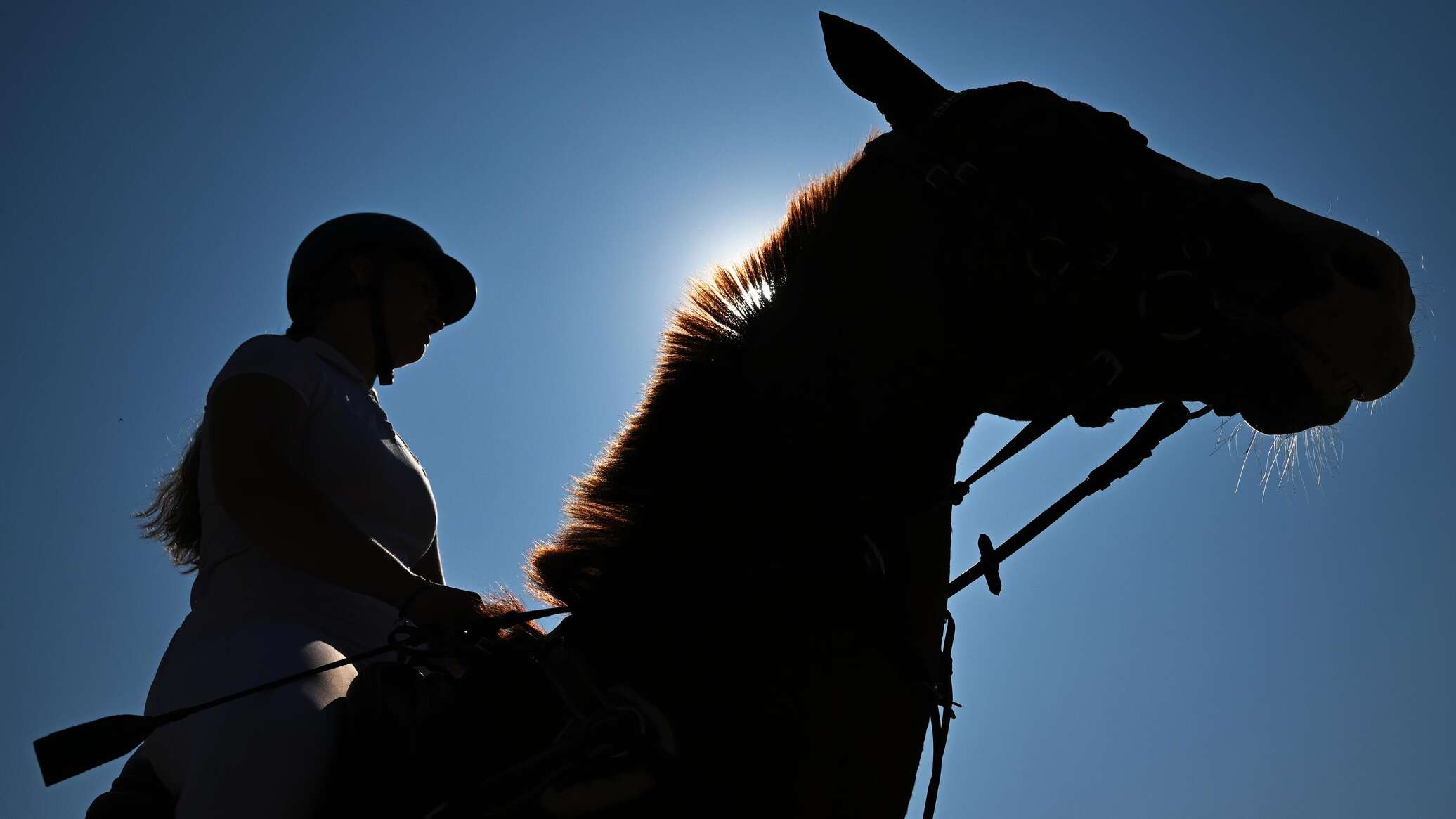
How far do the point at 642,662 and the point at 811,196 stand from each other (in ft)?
5.66

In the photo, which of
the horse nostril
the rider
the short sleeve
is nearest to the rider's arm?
the rider

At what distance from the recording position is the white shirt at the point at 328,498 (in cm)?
291

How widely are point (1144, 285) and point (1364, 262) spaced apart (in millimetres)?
605

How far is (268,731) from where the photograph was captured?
8.18 ft

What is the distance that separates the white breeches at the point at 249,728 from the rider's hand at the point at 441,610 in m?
0.25

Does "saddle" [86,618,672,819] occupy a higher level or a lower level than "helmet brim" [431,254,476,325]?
lower

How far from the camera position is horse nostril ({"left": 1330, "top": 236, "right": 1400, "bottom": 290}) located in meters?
2.92

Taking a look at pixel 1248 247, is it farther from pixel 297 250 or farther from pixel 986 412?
pixel 297 250

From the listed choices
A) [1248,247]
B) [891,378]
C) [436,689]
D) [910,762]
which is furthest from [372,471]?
[1248,247]

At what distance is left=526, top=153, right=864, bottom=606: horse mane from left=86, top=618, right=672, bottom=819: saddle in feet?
0.87

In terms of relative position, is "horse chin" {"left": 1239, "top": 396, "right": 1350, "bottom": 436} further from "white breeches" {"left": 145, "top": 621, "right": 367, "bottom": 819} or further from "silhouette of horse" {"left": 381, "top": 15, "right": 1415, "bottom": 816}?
"white breeches" {"left": 145, "top": 621, "right": 367, "bottom": 819}

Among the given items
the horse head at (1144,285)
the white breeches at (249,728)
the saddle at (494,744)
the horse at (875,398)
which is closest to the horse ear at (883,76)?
the horse at (875,398)

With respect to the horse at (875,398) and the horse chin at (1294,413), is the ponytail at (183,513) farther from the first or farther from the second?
the horse chin at (1294,413)

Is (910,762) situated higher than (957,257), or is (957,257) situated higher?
(957,257)
